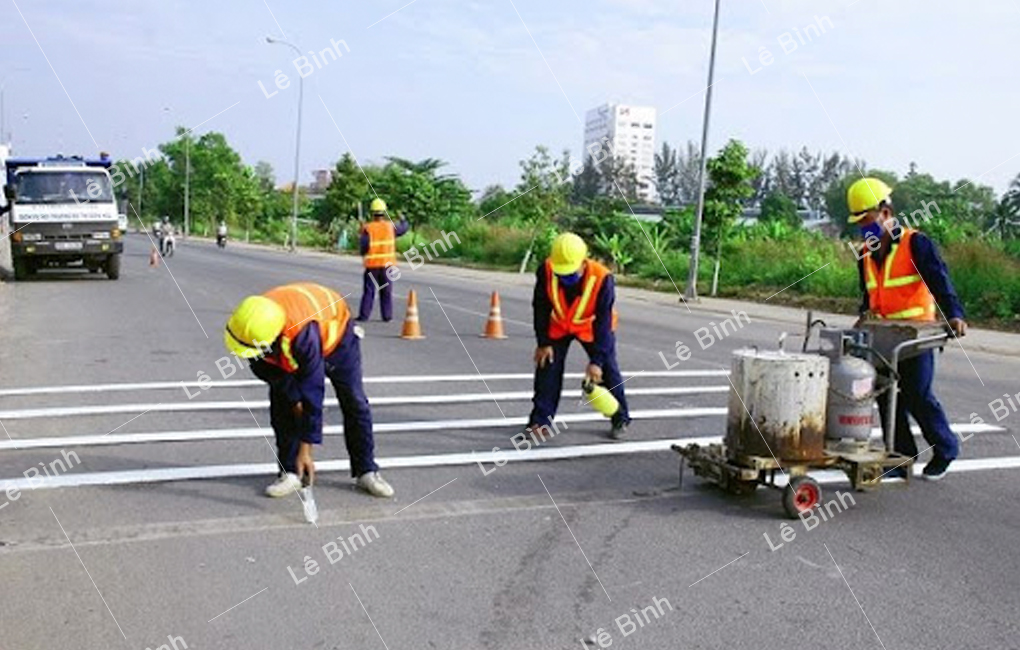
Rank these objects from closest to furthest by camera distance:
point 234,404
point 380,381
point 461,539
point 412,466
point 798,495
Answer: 1. point 461,539
2. point 798,495
3. point 412,466
4. point 234,404
5. point 380,381

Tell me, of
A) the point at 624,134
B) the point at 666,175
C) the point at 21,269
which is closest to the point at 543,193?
the point at 624,134

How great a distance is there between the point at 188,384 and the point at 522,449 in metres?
4.15

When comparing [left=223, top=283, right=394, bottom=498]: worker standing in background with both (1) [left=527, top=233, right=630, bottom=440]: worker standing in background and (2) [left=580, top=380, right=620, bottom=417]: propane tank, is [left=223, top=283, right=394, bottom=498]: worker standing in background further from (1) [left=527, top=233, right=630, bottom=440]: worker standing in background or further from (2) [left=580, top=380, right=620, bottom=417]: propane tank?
(2) [left=580, top=380, right=620, bottom=417]: propane tank

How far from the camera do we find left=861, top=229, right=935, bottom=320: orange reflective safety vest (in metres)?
6.57

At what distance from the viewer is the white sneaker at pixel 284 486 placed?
19.7 feet

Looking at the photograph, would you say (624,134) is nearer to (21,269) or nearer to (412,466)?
(21,269)

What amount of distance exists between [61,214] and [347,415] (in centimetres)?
1817

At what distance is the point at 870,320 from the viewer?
6.64 meters

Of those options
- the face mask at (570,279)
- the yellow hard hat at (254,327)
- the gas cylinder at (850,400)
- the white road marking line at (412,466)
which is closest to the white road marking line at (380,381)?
the white road marking line at (412,466)

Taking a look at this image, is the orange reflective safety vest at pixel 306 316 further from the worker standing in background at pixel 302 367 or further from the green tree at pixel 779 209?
the green tree at pixel 779 209

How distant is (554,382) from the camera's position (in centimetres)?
765

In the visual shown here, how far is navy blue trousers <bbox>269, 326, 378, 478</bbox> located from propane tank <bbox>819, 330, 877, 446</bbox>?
2.79 m

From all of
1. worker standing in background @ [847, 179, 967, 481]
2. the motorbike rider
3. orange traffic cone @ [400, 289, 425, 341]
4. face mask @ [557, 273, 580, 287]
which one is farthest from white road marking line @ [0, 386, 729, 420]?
the motorbike rider

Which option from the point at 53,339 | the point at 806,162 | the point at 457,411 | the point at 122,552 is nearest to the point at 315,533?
the point at 122,552
